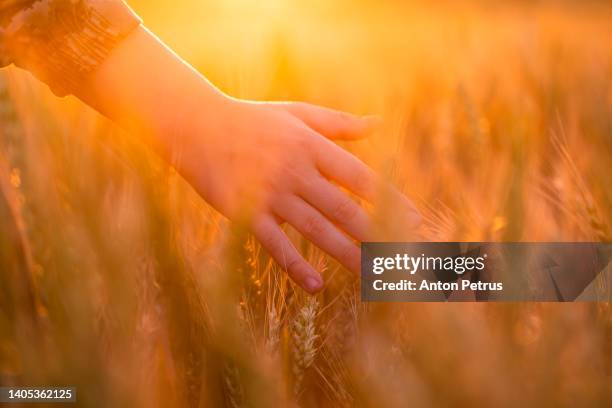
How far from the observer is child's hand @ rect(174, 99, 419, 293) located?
0.80 meters

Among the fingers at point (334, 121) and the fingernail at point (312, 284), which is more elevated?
the fingers at point (334, 121)

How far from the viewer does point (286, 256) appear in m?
0.71

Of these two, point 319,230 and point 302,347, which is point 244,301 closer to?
point 302,347

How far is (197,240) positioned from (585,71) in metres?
0.81

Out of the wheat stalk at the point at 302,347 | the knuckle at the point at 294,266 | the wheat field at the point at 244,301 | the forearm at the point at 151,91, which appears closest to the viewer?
the wheat field at the point at 244,301

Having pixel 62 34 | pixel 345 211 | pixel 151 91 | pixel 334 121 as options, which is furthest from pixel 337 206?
pixel 62 34

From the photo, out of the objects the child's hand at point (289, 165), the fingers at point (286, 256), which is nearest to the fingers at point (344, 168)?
the child's hand at point (289, 165)

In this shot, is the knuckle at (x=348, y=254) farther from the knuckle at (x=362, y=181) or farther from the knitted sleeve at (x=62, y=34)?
the knitted sleeve at (x=62, y=34)

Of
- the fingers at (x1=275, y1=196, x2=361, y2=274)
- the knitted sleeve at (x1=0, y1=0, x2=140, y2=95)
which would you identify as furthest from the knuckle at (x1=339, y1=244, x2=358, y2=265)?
the knitted sleeve at (x1=0, y1=0, x2=140, y2=95)

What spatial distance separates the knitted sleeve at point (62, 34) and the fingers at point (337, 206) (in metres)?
0.31

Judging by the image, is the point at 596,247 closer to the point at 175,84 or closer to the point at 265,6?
the point at 175,84

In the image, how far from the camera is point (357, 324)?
2.06 ft

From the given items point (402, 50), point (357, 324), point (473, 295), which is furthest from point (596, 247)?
point (402, 50)

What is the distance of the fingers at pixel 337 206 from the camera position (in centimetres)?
81
